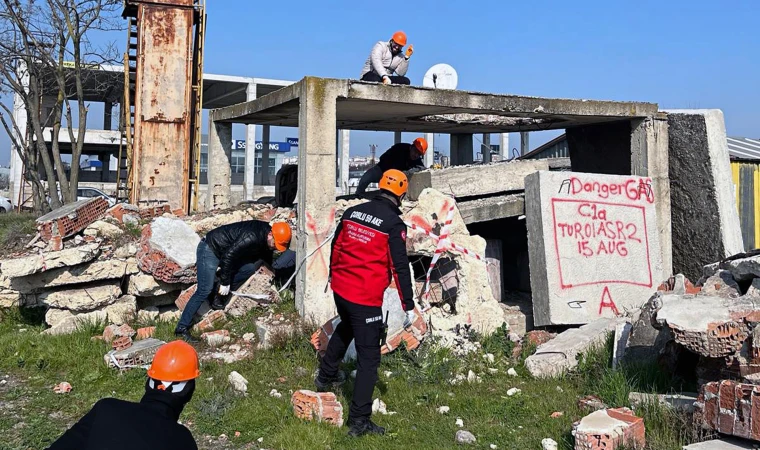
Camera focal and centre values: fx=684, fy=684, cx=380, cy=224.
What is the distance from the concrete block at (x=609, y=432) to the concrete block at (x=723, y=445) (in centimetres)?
36

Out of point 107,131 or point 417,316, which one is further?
point 107,131

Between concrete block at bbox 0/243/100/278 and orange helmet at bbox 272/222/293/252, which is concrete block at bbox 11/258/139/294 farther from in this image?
orange helmet at bbox 272/222/293/252

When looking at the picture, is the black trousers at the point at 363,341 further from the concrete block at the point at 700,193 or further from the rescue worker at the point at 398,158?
the concrete block at the point at 700,193

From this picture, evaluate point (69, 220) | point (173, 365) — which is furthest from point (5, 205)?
point (173, 365)

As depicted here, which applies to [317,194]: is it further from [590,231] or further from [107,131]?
[107,131]

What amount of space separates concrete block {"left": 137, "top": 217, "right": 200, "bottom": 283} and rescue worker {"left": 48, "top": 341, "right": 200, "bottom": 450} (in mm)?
5468

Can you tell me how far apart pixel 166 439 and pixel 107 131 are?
34.8 metres

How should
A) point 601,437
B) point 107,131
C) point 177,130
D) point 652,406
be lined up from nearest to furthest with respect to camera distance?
point 601,437 < point 652,406 < point 177,130 < point 107,131

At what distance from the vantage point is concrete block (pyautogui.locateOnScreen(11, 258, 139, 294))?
7828 millimetres

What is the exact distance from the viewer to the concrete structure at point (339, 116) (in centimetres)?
725

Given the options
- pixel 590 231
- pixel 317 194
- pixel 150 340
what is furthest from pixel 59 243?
pixel 590 231

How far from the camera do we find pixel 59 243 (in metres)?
8.53

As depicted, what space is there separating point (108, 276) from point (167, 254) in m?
0.71

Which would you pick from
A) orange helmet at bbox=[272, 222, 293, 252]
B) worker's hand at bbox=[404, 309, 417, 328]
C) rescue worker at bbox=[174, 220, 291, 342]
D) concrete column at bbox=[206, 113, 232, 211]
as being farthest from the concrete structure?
worker's hand at bbox=[404, 309, 417, 328]
